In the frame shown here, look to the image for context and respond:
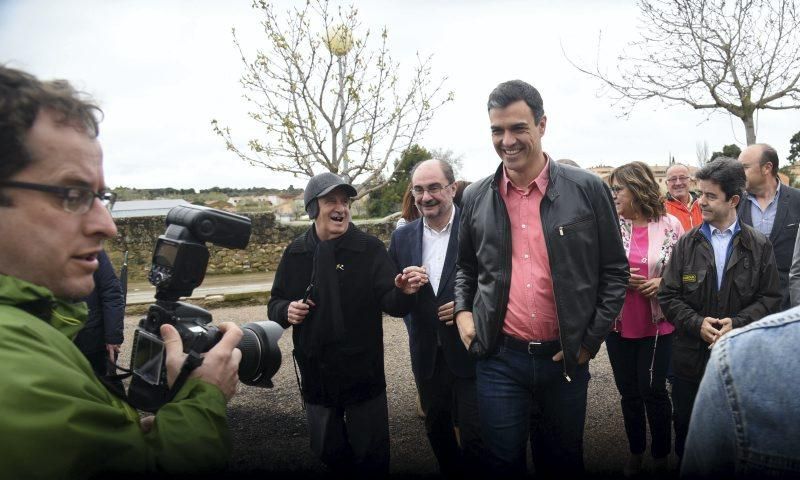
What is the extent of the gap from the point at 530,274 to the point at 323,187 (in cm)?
138

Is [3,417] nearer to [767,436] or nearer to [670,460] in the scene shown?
[767,436]

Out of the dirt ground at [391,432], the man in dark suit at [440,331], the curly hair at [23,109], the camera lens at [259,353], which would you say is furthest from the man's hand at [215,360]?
the man in dark suit at [440,331]

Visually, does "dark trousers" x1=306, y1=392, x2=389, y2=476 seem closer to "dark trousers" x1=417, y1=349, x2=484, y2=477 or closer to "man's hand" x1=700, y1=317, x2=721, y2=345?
"dark trousers" x1=417, y1=349, x2=484, y2=477

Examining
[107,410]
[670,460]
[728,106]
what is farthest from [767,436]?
[728,106]

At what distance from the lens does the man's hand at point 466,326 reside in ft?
9.01

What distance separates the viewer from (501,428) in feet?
8.41

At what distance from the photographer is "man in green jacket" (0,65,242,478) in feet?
3.30

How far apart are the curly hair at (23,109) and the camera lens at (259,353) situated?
2.68 ft

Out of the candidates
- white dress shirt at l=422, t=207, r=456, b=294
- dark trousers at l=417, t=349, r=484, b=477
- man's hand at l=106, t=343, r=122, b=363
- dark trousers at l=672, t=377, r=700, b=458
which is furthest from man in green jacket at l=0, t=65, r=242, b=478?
man's hand at l=106, t=343, r=122, b=363

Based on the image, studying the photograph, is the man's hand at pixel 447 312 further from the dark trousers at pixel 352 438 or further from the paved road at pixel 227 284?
the paved road at pixel 227 284

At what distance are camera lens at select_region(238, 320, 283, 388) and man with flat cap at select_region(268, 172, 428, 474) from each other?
3.60ft

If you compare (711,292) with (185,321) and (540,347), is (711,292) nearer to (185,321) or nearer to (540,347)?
(540,347)

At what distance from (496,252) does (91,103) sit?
188cm

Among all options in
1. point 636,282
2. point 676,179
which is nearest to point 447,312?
point 636,282
